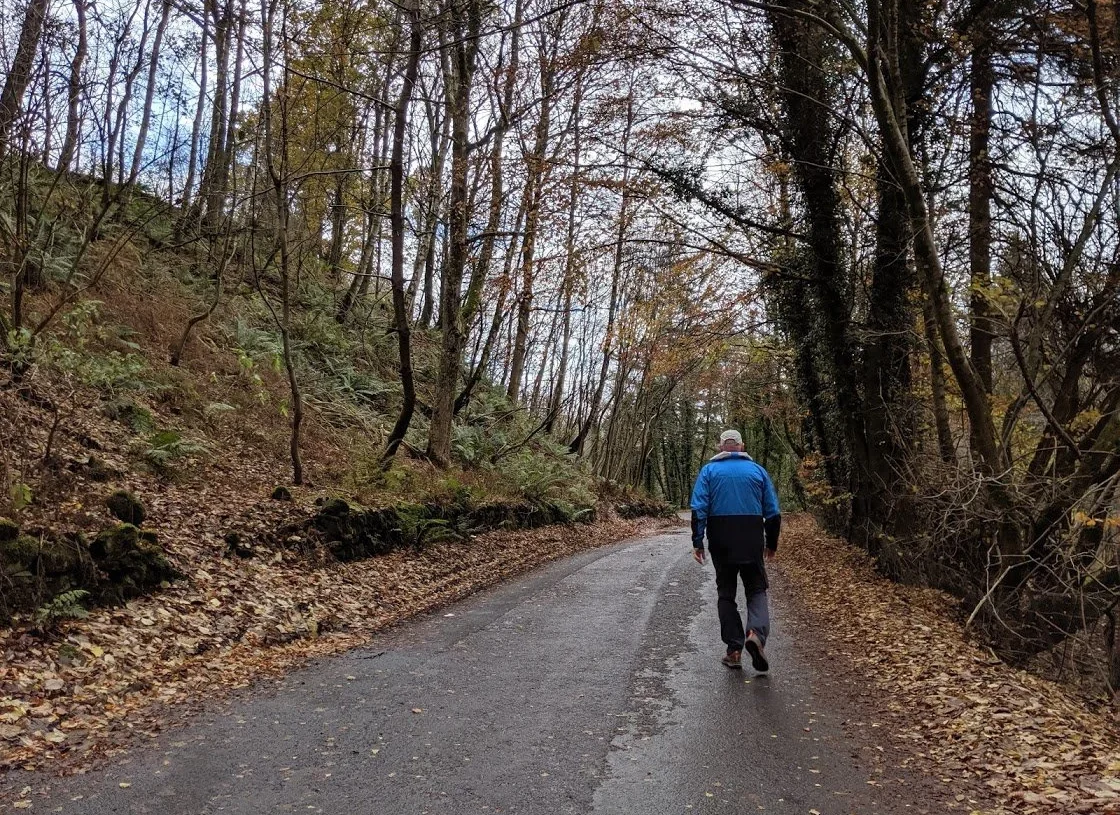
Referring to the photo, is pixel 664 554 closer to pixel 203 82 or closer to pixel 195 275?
pixel 195 275

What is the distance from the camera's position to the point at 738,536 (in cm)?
661

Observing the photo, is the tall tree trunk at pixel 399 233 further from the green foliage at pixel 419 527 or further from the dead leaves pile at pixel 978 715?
the dead leaves pile at pixel 978 715

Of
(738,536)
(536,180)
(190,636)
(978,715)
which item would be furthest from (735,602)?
(536,180)

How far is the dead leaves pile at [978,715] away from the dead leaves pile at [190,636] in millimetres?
4825

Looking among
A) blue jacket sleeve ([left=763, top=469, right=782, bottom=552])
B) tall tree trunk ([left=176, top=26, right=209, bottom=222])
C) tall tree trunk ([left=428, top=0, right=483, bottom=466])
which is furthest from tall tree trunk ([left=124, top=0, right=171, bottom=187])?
blue jacket sleeve ([left=763, top=469, right=782, bottom=552])

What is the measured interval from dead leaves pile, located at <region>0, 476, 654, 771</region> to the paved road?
1.40ft

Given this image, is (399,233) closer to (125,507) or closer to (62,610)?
(125,507)

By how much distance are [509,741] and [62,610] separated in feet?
12.1

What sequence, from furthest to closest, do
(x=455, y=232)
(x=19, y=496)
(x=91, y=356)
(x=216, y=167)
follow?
(x=216, y=167)
(x=455, y=232)
(x=91, y=356)
(x=19, y=496)

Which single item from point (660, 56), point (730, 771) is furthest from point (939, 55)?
point (730, 771)

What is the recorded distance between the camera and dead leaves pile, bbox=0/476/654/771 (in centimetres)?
460

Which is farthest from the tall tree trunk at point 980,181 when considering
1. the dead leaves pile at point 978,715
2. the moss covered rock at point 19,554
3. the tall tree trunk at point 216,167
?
the tall tree trunk at point 216,167

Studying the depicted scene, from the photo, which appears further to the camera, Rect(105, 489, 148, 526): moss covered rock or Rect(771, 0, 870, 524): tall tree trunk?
Rect(771, 0, 870, 524): tall tree trunk

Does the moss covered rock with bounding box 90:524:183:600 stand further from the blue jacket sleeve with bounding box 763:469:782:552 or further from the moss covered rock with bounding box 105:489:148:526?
the blue jacket sleeve with bounding box 763:469:782:552
